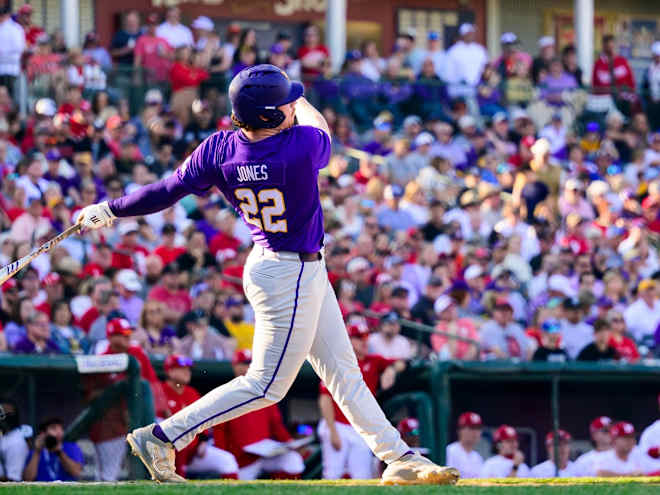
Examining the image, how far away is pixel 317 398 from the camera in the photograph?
33.3ft

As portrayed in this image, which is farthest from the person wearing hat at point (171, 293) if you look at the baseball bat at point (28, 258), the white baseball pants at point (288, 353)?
the white baseball pants at point (288, 353)

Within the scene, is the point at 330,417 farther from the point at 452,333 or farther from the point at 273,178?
the point at 273,178

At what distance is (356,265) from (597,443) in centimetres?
301

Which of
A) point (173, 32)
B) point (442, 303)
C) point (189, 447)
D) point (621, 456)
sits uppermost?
point (173, 32)

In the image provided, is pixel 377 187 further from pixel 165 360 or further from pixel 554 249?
pixel 165 360

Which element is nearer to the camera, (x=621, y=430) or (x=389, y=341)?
(x=621, y=430)

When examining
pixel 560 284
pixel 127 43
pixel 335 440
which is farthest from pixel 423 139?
pixel 335 440

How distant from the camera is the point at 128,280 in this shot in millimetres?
11414

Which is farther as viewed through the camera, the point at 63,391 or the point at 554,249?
the point at 554,249

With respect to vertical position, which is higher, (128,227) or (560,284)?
(128,227)

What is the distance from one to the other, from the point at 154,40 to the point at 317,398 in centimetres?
717

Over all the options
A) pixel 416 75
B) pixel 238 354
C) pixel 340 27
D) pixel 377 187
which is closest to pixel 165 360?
pixel 238 354

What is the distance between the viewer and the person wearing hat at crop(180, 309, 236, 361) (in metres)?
10.6

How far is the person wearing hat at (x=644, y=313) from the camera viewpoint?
12.7 metres
